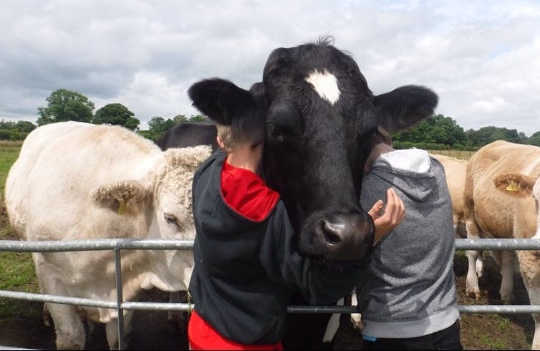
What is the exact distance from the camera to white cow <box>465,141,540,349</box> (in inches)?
175

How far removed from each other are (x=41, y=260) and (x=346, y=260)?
119 inches

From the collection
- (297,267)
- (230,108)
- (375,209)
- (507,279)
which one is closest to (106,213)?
(230,108)

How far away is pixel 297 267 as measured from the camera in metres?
1.46

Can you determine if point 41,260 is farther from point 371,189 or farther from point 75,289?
point 371,189

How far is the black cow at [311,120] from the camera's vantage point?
168cm

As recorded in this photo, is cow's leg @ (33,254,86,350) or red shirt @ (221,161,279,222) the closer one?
red shirt @ (221,161,279,222)


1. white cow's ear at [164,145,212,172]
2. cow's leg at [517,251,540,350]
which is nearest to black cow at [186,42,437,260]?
white cow's ear at [164,145,212,172]

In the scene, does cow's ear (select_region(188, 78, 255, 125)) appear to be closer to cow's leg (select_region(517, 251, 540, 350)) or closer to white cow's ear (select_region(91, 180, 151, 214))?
white cow's ear (select_region(91, 180, 151, 214))

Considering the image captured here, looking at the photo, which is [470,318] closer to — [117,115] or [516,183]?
[516,183]

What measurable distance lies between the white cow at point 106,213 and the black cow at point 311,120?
52.3 inches

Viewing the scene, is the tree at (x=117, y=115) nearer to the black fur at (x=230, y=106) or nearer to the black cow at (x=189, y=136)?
the black cow at (x=189, y=136)

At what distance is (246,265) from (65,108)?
3343 inches

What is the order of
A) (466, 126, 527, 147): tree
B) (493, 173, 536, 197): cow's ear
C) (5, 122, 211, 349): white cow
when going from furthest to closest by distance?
(466, 126, 527, 147): tree → (493, 173, 536, 197): cow's ear → (5, 122, 211, 349): white cow

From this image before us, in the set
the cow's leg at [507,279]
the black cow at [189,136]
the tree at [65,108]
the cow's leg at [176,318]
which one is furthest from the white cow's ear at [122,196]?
the tree at [65,108]
